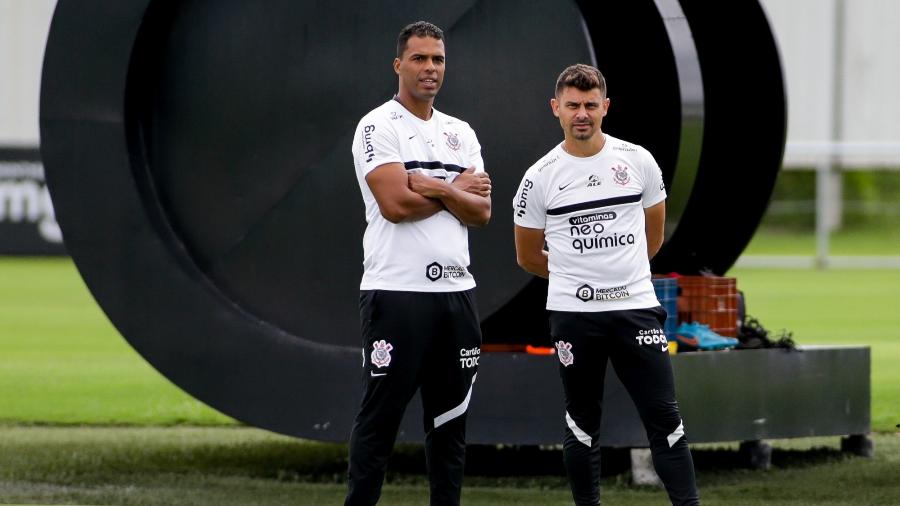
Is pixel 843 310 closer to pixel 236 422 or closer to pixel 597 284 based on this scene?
pixel 236 422

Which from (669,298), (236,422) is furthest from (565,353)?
(236,422)

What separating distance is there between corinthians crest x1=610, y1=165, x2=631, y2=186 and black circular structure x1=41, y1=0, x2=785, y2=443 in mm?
1804

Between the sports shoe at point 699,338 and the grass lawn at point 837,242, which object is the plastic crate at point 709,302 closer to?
the sports shoe at point 699,338

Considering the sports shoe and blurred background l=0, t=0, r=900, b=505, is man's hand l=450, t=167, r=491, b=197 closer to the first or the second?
blurred background l=0, t=0, r=900, b=505

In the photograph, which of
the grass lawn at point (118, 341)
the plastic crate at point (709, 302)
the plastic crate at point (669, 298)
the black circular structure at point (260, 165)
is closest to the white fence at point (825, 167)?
the grass lawn at point (118, 341)

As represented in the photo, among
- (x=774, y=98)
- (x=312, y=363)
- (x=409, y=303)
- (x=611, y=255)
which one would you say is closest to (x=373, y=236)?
(x=409, y=303)

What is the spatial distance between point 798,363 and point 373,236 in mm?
3446

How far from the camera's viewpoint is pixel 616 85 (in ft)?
29.1

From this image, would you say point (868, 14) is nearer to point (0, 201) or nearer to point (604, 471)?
point (0, 201)

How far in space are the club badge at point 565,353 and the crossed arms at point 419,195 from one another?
0.65m

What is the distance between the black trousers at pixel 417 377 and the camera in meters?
5.80

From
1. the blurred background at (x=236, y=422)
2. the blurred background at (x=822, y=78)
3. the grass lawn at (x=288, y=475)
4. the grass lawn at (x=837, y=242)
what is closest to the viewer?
the grass lawn at (x=288, y=475)

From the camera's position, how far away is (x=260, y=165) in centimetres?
830

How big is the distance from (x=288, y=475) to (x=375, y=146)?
2.92m
